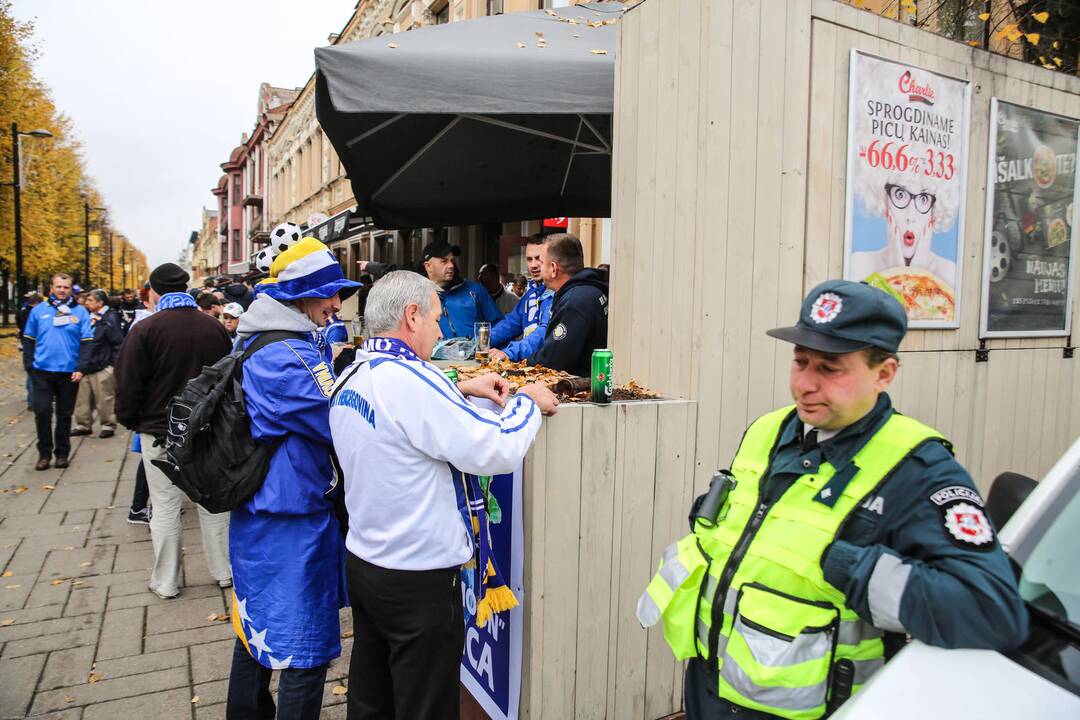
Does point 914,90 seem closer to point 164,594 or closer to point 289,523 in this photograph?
point 289,523

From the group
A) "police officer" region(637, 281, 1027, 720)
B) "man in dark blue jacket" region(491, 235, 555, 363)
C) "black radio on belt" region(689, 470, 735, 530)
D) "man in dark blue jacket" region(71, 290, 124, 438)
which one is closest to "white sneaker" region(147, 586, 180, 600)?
"man in dark blue jacket" region(491, 235, 555, 363)

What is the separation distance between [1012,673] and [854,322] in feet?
2.68

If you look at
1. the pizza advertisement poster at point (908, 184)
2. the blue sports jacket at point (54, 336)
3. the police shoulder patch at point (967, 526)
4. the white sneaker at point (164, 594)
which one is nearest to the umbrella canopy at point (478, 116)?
the pizza advertisement poster at point (908, 184)

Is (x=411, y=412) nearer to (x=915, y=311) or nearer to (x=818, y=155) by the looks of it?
(x=818, y=155)

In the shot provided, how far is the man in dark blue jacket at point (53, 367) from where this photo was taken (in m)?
8.73

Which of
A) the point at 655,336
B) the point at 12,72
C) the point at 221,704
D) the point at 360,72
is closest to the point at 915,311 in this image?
the point at 655,336

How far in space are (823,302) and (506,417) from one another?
1.10m

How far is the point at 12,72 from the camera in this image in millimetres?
26250

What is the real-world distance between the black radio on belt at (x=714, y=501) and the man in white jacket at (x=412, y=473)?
26.2 inches

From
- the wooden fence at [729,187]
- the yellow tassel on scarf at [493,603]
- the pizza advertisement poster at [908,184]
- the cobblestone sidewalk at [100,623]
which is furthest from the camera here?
the cobblestone sidewalk at [100,623]

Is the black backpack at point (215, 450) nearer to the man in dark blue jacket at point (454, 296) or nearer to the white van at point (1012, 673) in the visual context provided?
the white van at point (1012, 673)

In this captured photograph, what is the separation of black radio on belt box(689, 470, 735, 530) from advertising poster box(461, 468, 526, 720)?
1.15m

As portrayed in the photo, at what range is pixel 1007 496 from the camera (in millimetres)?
2209

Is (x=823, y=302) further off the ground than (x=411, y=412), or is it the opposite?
(x=823, y=302)
